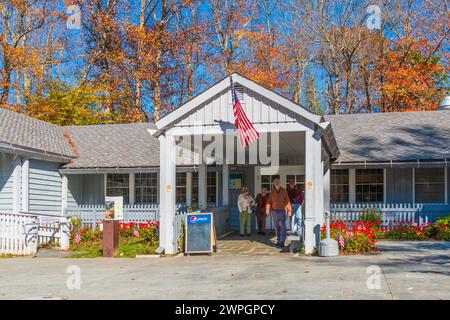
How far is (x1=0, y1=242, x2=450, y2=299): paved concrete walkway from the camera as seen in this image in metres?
8.59

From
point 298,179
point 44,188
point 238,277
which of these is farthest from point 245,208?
point 238,277

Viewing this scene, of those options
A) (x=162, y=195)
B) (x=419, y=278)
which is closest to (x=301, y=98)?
(x=162, y=195)

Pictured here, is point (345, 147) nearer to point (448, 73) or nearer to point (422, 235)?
point (422, 235)

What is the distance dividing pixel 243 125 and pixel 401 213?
811 cm

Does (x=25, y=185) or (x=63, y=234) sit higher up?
(x=25, y=185)

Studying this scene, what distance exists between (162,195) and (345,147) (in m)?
9.29

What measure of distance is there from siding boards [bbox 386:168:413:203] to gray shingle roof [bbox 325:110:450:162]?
2.88 feet

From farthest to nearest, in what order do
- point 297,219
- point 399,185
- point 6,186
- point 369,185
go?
point 369,185 < point 399,185 < point 6,186 < point 297,219

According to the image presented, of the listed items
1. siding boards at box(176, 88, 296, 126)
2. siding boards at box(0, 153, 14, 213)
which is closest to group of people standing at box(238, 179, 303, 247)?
siding boards at box(176, 88, 296, 126)

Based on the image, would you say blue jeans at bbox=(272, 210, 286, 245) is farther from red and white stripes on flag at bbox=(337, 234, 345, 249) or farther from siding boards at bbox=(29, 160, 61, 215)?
siding boards at bbox=(29, 160, 61, 215)

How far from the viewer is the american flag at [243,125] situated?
14180 mm

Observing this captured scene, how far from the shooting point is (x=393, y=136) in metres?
22.6

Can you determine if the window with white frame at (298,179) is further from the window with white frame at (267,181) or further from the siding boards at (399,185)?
the siding boards at (399,185)

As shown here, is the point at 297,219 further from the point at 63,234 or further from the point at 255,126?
the point at 63,234
